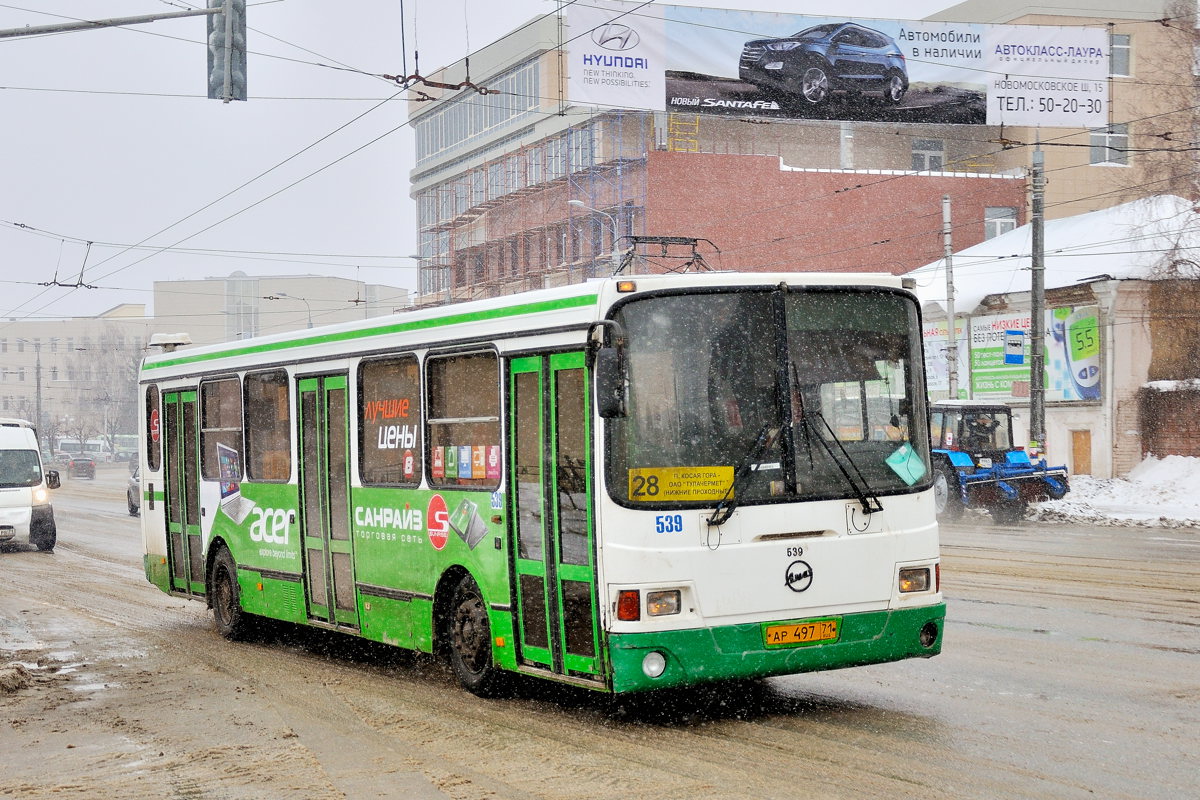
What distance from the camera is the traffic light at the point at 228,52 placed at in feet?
50.8

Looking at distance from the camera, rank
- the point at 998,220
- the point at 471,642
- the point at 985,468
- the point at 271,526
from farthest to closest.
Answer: the point at 998,220 → the point at 985,468 → the point at 271,526 → the point at 471,642

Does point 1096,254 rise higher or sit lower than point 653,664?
higher

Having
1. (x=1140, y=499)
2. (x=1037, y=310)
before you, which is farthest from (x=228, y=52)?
(x=1140, y=499)

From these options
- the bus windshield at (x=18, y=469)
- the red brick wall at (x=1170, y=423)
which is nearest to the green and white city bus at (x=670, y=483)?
the bus windshield at (x=18, y=469)

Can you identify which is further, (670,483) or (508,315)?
(508,315)

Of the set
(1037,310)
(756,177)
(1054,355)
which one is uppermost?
(756,177)

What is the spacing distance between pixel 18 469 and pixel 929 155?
46936 millimetres

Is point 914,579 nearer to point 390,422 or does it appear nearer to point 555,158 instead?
point 390,422

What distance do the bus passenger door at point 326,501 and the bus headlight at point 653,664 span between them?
149 inches

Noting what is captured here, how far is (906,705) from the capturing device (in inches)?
347

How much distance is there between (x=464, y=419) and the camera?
985 centimetres

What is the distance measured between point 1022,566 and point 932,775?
1193cm

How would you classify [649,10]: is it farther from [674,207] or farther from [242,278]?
[242,278]

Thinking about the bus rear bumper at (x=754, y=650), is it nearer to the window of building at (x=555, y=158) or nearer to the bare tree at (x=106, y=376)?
the window of building at (x=555, y=158)
